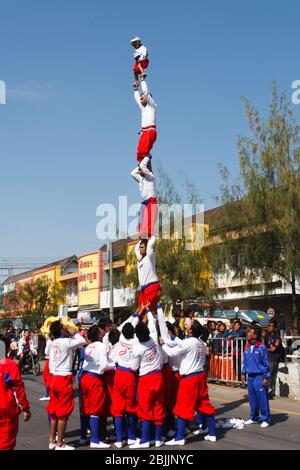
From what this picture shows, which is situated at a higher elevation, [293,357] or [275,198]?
[275,198]

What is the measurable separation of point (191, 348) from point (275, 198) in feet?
44.2

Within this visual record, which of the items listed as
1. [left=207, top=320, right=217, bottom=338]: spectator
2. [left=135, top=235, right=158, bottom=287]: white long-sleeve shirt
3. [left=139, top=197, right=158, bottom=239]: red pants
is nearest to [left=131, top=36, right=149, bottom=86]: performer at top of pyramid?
[left=139, top=197, right=158, bottom=239]: red pants

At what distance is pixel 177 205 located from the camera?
29.9 metres

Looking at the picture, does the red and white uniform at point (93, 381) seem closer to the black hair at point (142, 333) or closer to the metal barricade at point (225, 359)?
the black hair at point (142, 333)

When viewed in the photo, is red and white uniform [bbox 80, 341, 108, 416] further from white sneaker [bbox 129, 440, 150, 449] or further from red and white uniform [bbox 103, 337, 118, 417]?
white sneaker [bbox 129, 440, 150, 449]

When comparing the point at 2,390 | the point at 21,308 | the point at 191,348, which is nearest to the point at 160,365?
the point at 191,348

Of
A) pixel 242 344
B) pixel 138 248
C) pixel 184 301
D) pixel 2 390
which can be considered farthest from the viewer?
pixel 184 301

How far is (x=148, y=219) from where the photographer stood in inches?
461

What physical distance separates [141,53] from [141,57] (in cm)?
8

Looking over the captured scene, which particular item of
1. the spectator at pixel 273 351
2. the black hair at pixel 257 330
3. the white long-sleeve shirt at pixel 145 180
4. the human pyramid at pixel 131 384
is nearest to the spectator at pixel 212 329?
the spectator at pixel 273 351

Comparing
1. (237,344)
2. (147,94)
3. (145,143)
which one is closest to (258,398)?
(237,344)

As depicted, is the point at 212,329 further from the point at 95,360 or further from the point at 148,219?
the point at 95,360

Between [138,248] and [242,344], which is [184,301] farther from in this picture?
[138,248]

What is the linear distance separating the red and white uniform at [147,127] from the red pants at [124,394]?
4188mm
